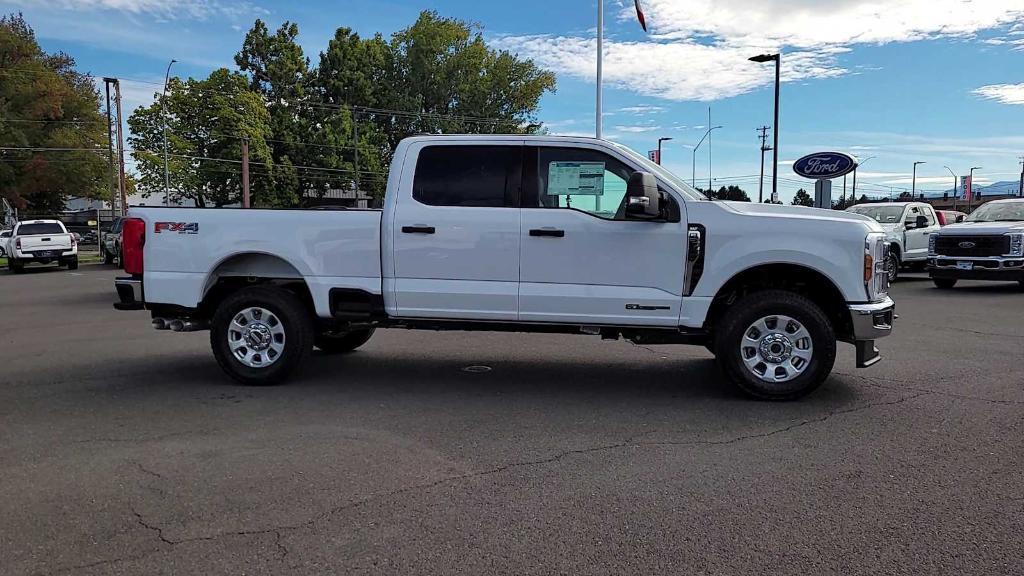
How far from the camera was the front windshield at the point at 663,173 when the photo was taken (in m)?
6.14

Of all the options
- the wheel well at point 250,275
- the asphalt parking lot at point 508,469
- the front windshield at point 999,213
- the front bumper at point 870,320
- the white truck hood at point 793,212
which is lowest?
the asphalt parking lot at point 508,469

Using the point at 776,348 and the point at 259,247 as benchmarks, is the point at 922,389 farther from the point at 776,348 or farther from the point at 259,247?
the point at 259,247

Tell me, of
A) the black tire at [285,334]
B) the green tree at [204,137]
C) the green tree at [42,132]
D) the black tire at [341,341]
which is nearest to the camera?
the black tire at [285,334]

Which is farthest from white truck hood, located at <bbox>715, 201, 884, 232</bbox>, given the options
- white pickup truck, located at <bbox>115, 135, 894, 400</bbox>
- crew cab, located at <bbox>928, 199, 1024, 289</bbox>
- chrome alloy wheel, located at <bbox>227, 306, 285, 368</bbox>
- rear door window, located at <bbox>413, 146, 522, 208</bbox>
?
crew cab, located at <bbox>928, 199, 1024, 289</bbox>

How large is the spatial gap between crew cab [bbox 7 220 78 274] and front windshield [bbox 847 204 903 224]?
24.8 m

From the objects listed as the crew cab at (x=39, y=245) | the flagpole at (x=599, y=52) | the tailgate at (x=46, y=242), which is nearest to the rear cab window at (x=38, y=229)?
the crew cab at (x=39, y=245)

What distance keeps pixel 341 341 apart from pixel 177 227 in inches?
89.9

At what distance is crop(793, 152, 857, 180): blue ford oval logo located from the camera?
21.1 metres

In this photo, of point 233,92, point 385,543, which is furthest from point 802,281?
point 233,92

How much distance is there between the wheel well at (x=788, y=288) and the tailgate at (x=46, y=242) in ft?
83.8

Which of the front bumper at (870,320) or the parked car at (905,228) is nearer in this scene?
the front bumper at (870,320)

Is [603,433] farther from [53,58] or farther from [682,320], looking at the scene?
[53,58]

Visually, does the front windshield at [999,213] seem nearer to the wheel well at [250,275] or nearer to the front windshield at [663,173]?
the front windshield at [663,173]

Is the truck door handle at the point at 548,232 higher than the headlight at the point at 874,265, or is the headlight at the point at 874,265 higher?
the truck door handle at the point at 548,232
